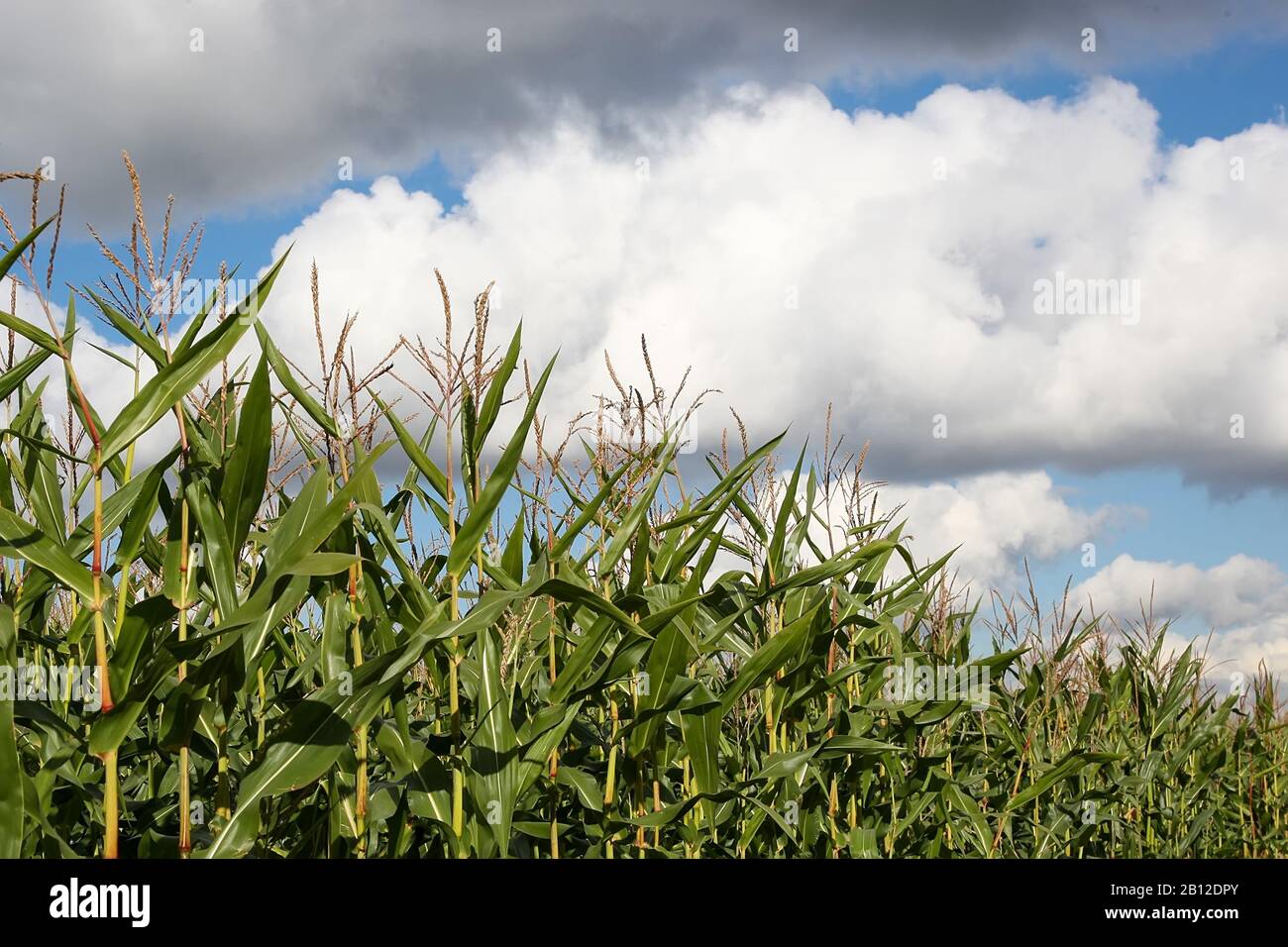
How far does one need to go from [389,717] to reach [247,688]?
0.55 meters

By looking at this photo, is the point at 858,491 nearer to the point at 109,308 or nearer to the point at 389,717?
the point at 389,717

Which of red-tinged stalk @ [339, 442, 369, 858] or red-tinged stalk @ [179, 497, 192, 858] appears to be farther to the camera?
red-tinged stalk @ [339, 442, 369, 858]

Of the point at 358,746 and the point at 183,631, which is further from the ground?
the point at 183,631

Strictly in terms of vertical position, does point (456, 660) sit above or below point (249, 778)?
above

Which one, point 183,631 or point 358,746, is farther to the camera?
point 358,746

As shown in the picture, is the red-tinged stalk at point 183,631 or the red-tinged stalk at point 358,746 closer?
the red-tinged stalk at point 183,631

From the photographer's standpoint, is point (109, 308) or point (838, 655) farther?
point (838, 655)
